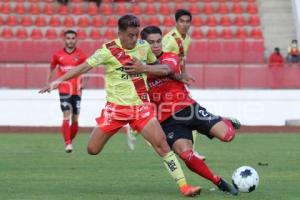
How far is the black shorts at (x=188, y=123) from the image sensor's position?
11188 millimetres

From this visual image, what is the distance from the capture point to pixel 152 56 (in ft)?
35.7

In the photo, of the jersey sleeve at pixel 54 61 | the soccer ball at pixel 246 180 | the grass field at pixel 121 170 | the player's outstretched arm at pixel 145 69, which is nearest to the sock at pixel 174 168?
the grass field at pixel 121 170

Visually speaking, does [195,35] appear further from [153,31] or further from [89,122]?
[153,31]

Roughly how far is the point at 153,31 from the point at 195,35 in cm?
1886

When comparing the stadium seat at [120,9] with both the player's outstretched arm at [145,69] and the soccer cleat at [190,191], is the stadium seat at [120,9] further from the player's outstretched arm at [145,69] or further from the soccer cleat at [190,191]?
the soccer cleat at [190,191]

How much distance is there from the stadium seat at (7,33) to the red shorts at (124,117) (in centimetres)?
1928

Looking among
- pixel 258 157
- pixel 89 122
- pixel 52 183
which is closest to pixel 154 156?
pixel 258 157

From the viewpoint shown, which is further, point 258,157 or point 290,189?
point 258,157

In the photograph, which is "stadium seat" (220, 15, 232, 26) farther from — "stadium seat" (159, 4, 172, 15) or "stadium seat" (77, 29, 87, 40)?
"stadium seat" (77, 29, 87, 40)

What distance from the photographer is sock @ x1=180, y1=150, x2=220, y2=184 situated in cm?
1064

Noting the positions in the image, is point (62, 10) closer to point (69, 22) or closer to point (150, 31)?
point (69, 22)

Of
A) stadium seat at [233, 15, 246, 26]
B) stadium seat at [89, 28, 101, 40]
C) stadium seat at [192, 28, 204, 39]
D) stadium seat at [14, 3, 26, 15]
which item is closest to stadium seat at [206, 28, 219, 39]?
stadium seat at [192, 28, 204, 39]

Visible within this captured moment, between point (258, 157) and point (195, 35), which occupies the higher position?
point (195, 35)

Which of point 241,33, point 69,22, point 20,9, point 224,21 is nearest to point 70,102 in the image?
point 69,22
